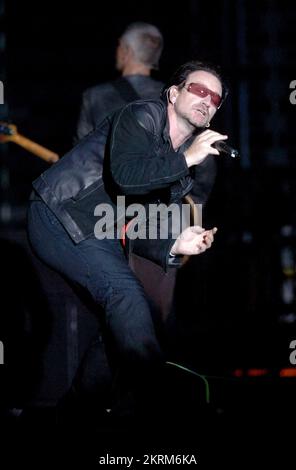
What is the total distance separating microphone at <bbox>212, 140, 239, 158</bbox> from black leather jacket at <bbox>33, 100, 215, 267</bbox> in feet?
0.40

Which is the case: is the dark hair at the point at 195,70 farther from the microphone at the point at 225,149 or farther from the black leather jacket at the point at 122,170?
the microphone at the point at 225,149

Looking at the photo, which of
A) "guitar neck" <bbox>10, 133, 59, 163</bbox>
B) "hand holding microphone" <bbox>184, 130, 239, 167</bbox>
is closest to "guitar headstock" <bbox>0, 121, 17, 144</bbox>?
"guitar neck" <bbox>10, 133, 59, 163</bbox>

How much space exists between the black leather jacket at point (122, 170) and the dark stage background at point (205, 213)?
72 cm

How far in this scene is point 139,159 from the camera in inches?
98.9

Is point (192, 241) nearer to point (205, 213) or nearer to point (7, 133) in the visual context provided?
point (7, 133)

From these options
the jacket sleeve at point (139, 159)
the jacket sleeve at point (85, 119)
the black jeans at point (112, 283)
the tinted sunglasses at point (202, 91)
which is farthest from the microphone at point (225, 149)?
the jacket sleeve at point (85, 119)

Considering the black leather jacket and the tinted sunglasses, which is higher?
the tinted sunglasses

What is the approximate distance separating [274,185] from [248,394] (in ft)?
9.53

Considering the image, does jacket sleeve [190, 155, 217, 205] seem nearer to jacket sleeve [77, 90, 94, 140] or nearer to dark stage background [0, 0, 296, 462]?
jacket sleeve [77, 90, 94, 140]

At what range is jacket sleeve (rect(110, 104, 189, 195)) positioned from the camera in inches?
97.6

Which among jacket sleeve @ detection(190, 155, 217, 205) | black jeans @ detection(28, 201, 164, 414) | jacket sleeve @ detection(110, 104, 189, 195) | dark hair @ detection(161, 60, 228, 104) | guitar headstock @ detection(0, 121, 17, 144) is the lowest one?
black jeans @ detection(28, 201, 164, 414)

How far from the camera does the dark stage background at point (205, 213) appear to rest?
3371 mm

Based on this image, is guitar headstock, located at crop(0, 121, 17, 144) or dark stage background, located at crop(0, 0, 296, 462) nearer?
dark stage background, located at crop(0, 0, 296, 462)

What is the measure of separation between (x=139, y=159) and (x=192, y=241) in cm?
46
